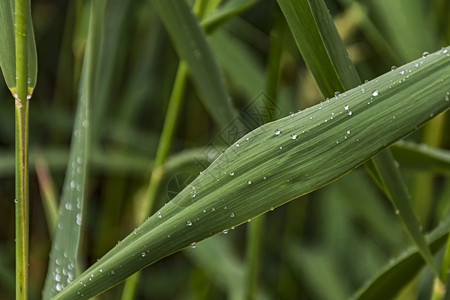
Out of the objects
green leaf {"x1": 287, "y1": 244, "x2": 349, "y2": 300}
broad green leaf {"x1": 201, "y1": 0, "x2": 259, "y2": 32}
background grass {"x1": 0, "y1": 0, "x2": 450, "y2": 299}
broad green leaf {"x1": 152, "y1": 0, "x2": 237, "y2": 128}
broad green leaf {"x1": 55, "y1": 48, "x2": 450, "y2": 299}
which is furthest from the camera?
green leaf {"x1": 287, "y1": 244, "x2": 349, "y2": 300}

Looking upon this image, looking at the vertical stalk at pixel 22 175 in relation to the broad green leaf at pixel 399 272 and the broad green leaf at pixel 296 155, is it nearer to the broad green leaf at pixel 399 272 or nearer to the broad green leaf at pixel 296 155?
the broad green leaf at pixel 296 155

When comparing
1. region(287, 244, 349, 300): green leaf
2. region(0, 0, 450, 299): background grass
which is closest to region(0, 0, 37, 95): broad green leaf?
region(0, 0, 450, 299): background grass

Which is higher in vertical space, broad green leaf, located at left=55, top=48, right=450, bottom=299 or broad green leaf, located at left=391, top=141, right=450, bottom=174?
broad green leaf, located at left=55, top=48, right=450, bottom=299

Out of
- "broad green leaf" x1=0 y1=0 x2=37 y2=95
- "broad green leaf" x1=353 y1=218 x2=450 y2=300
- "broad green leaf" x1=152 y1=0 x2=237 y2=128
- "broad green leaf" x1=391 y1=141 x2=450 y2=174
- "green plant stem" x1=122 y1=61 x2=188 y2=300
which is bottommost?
"broad green leaf" x1=353 y1=218 x2=450 y2=300

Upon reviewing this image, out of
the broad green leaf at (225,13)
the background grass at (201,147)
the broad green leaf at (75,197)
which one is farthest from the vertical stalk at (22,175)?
the background grass at (201,147)

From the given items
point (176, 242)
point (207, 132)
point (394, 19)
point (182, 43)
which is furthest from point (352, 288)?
point (176, 242)

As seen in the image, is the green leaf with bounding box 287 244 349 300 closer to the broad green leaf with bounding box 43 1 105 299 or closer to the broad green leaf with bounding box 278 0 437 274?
the broad green leaf with bounding box 43 1 105 299
